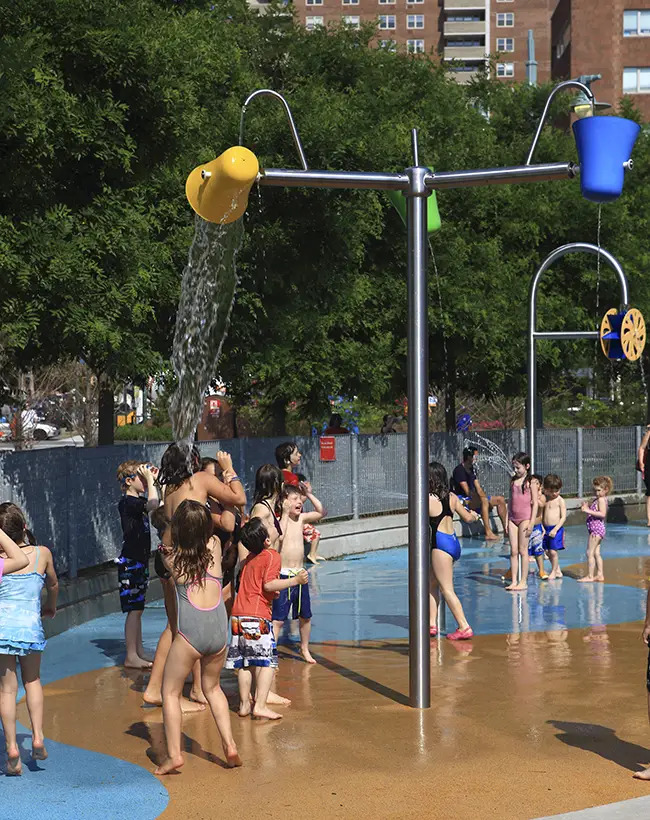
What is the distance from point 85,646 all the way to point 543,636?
165 inches

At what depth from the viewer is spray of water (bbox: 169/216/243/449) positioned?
18.7 m

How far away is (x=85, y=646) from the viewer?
459 inches

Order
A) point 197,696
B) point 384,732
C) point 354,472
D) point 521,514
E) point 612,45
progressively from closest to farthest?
point 384,732 < point 197,696 < point 521,514 < point 354,472 < point 612,45

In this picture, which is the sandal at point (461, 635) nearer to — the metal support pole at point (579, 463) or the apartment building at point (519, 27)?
the metal support pole at point (579, 463)

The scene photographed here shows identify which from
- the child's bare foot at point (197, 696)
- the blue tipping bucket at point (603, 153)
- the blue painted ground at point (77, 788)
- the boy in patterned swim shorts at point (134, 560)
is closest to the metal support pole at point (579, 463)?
the boy in patterned swim shorts at point (134, 560)

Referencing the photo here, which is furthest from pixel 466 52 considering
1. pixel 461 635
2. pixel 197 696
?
pixel 197 696

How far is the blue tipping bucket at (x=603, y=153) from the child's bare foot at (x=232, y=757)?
411 centimetres

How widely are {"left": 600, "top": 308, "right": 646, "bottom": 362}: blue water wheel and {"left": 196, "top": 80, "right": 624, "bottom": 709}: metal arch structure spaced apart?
35.8ft

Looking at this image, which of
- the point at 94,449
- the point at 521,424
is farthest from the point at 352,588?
the point at 521,424

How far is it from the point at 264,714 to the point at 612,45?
2487 inches

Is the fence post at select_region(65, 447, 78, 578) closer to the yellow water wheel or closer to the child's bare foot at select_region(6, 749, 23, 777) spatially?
the child's bare foot at select_region(6, 749, 23, 777)

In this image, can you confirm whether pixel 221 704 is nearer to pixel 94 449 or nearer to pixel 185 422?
pixel 94 449

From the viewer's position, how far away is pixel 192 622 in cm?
721

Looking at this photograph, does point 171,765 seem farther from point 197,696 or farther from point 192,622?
point 197,696
